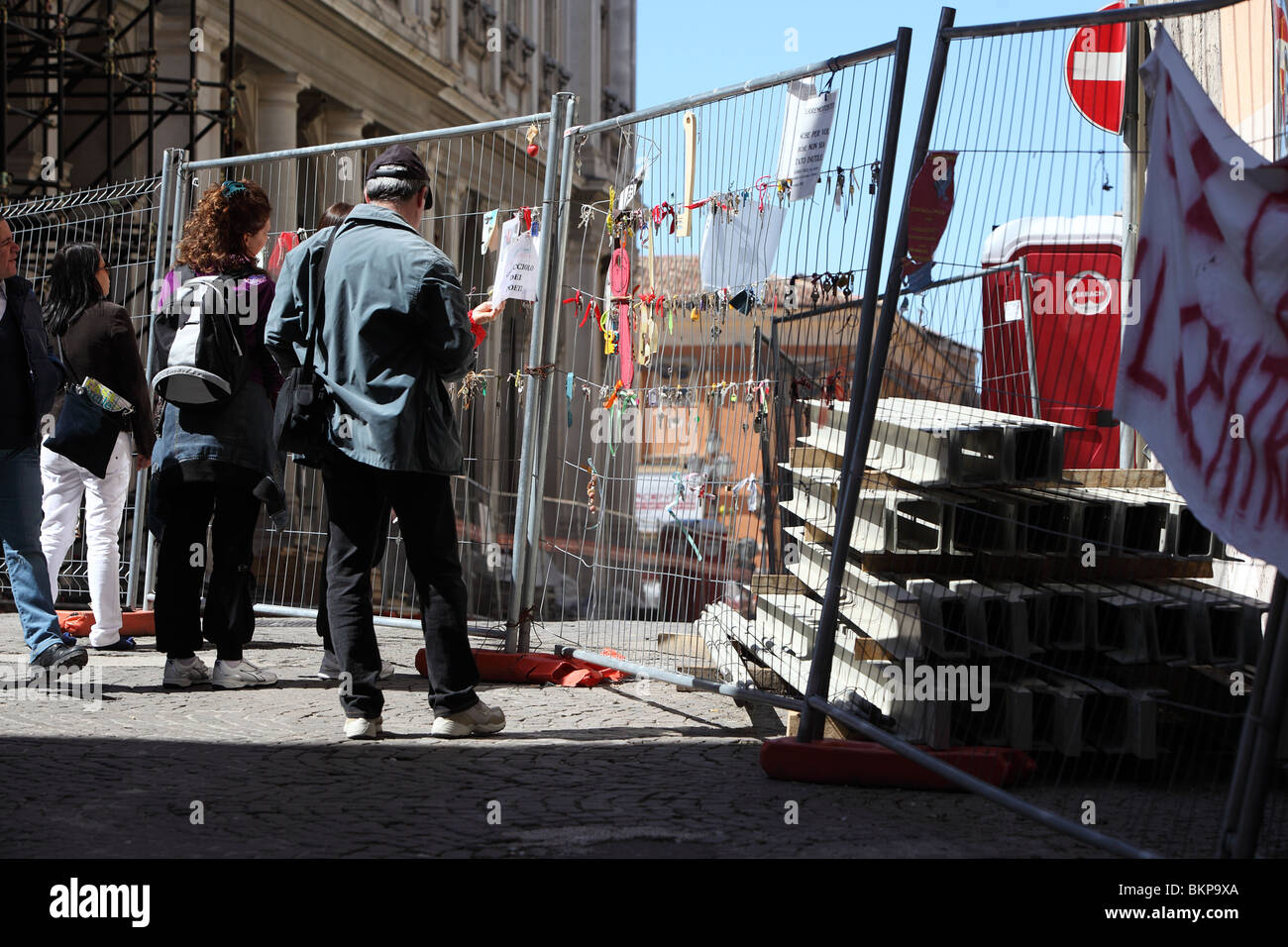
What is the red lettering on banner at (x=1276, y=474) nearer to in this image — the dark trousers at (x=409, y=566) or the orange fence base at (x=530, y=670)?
the dark trousers at (x=409, y=566)

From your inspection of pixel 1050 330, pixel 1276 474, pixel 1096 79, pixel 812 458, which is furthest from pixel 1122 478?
pixel 1276 474

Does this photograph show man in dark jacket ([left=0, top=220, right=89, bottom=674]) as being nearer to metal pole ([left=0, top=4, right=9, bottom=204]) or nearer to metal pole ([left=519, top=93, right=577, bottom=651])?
metal pole ([left=519, top=93, right=577, bottom=651])

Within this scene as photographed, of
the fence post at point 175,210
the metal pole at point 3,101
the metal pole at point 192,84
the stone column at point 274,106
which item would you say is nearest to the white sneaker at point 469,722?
the fence post at point 175,210

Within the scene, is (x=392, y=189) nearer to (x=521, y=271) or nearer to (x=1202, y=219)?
(x=521, y=271)

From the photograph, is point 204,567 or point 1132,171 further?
point 204,567

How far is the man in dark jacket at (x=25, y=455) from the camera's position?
6953mm

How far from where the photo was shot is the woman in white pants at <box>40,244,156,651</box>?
779 centimetres

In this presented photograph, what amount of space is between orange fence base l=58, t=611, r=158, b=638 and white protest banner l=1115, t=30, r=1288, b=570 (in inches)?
258

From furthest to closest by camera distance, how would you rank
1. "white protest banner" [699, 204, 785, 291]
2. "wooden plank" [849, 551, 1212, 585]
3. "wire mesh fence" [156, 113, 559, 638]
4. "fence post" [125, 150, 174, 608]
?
"fence post" [125, 150, 174, 608] < "wire mesh fence" [156, 113, 559, 638] < "white protest banner" [699, 204, 785, 291] < "wooden plank" [849, 551, 1212, 585]

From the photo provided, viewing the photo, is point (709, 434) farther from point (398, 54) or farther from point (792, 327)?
point (398, 54)

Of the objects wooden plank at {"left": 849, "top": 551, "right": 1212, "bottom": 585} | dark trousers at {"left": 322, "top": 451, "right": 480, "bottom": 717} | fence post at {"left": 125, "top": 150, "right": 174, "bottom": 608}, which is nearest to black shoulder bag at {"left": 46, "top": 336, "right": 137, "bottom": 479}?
fence post at {"left": 125, "top": 150, "right": 174, "bottom": 608}

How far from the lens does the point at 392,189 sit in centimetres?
595

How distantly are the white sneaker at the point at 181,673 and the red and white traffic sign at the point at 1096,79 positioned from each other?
4641mm

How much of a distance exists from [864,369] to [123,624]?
5.58 metres
